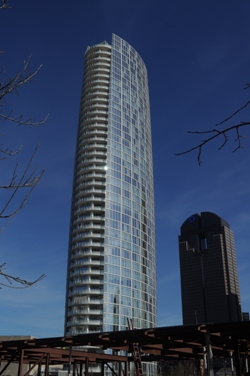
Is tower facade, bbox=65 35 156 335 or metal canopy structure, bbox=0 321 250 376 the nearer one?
metal canopy structure, bbox=0 321 250 376

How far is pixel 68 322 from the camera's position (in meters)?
109

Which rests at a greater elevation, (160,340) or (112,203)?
(112,203)

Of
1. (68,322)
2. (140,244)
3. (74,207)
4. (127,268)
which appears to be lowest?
(68,322)

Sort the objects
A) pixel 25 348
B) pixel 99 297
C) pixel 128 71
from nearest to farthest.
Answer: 1. pixel 25 348
2. pixel 99 297
3. pixel 128 71

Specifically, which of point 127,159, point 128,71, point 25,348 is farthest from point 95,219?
point 25,348

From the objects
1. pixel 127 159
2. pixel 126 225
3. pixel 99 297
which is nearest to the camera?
pixel 99 297

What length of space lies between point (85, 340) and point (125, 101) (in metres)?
123

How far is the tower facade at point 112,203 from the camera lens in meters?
110

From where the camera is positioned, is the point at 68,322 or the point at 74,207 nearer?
the point at 68,322

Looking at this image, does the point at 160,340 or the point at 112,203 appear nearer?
the point at 160,340

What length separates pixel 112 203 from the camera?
121438mm

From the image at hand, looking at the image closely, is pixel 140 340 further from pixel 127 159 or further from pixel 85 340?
pixel 127 159

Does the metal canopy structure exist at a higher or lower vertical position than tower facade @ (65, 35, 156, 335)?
lower

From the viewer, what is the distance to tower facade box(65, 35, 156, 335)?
109875 mm
